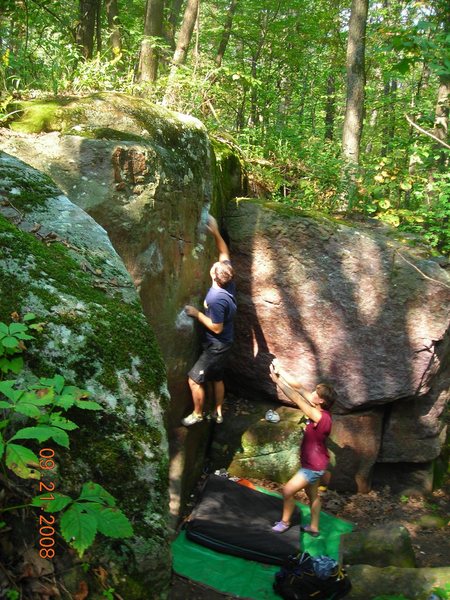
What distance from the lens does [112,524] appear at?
63.4 inches

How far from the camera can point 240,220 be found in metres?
7.59

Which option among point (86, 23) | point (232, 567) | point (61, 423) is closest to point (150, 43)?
point (86, 23)

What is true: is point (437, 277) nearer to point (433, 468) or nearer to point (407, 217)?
point (407, 217)

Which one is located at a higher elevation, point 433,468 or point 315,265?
point 315,265

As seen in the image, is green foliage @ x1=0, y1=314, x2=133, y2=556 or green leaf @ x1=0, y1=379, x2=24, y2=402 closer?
green foliage @ x1=0, y1=314, x2=133, y2=556

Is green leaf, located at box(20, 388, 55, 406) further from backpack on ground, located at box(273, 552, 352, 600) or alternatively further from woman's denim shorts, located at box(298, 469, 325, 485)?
woman's denim shorts, located at box(298, 469, 325, 485)

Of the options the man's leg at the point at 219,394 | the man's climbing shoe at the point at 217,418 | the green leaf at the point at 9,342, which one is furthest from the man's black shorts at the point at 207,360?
the green leaf at the point at 9,342

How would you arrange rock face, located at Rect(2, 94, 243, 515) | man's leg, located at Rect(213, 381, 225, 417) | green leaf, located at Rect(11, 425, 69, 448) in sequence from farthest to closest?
man's leg, located at Rect(213, 381, 225, 417), rock face, located at Rect(2, 94, 243, 515), green leaf, located at Rect(11, 425, 69, 448)

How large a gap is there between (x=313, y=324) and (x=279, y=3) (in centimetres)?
969

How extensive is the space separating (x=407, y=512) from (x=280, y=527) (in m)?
2.28

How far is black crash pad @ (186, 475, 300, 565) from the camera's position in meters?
5.82

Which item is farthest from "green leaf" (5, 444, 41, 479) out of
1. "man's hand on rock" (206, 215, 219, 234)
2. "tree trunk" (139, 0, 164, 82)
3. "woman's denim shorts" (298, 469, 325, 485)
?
"tree trunk" (139, 0, 164, 82)

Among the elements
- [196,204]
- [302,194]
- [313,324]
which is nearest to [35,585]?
[196,204]

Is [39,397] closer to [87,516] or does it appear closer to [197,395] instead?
[87,516]
